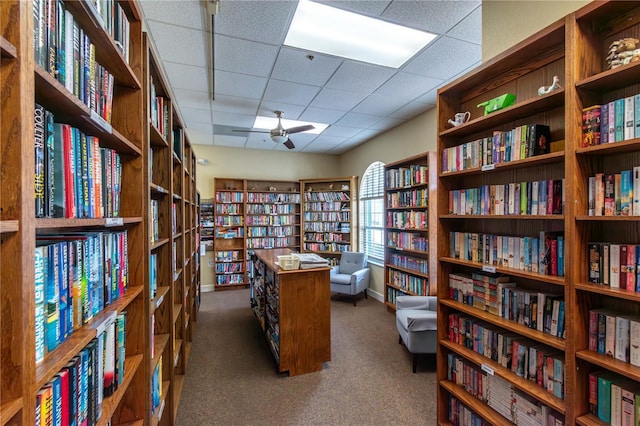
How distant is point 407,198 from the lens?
420 cm

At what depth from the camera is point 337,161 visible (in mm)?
6867

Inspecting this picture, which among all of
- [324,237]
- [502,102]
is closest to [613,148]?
[502,102]

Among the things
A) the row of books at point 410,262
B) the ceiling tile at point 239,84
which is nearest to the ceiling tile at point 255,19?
the ceiling tile at point 239,84

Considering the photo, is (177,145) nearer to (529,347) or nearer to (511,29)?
(511,29)

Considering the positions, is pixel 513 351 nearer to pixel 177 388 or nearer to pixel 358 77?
pixel 177 388

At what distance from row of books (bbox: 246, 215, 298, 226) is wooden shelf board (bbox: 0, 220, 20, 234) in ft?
18.1

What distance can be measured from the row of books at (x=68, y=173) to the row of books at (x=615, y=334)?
2.03 metres

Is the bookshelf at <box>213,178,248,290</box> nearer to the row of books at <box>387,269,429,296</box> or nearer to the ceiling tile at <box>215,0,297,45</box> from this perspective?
the row of books at <box>387,269,429,296</box>

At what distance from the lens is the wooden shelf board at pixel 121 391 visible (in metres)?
0.95

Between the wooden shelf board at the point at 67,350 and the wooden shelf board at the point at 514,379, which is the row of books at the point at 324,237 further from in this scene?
the wooden shelf board at the point at 67,350

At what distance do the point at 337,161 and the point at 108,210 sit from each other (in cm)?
605

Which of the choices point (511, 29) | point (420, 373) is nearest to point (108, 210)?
point (511, 29)

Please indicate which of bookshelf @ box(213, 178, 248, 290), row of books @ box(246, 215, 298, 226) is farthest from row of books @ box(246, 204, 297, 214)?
bookshelf @ box(213, 178, 248, 290)

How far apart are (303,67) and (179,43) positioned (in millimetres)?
1093
